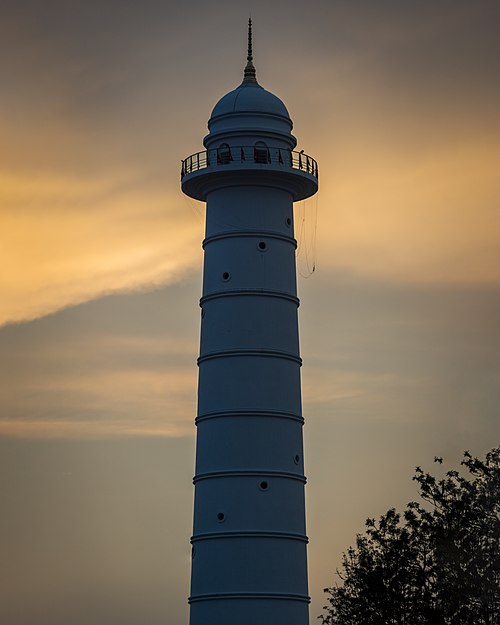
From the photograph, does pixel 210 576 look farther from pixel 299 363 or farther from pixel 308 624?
pixel 299 363

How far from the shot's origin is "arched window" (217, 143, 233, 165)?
6906 centimetres

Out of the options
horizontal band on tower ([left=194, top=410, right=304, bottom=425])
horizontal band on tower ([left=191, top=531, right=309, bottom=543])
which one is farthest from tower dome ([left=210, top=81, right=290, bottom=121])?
horizontal band on tower ([left=191, top=531, right=309, bottom=543])

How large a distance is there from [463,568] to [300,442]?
8.72 m

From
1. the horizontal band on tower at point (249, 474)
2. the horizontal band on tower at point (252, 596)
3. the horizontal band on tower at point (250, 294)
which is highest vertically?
the horizontal band on tower at point (250, 294)

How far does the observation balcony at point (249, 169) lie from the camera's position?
225ft

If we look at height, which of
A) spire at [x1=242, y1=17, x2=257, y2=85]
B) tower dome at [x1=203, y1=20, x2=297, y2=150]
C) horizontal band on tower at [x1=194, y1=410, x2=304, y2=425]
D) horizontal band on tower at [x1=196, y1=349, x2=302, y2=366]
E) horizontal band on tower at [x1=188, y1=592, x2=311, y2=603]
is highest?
spire at [x1=242, y1=17, x2=257, y2=85]

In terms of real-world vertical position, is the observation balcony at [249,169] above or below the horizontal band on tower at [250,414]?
above

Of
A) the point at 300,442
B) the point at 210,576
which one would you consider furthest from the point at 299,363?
the point at 210,576

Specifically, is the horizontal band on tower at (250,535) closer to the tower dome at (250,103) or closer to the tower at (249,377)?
the tower at (249,377)

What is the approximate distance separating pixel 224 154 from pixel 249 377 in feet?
29.1

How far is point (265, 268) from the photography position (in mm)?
68250

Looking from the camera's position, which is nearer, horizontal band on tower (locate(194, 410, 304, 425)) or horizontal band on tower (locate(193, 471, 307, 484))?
horizontal band on tower (locate(193, 471, 307, 484))

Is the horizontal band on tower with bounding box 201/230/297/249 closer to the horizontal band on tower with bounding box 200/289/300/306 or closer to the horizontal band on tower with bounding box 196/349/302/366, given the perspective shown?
the horizontal band on tower with bounding box 200/289/300/306

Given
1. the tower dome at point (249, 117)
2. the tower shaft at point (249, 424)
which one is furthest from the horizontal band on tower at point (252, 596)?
the tower dome at point (249, 117)
